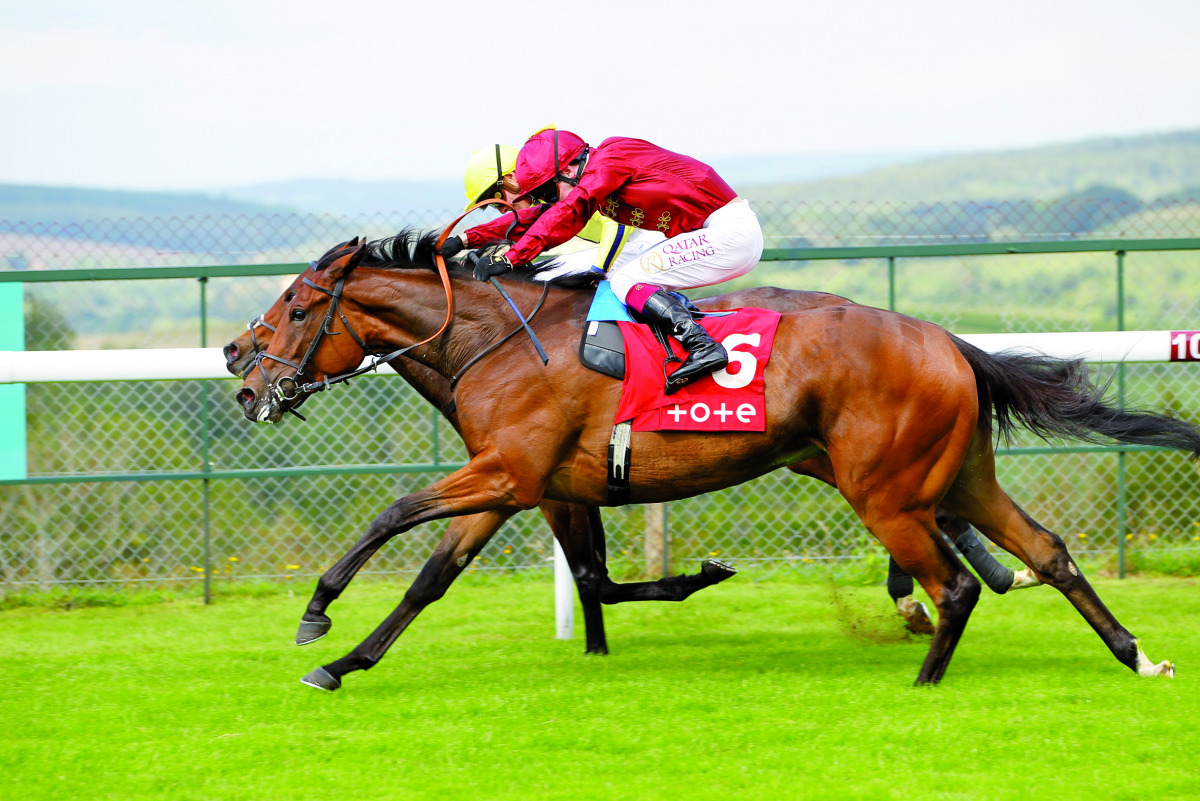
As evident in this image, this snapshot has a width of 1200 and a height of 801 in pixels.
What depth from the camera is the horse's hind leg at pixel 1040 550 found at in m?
4.25

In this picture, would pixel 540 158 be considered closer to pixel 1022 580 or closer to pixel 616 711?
pixel 616 711

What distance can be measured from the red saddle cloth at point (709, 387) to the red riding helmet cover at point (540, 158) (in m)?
0.71

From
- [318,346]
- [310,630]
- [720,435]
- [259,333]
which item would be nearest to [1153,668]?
[720,435]

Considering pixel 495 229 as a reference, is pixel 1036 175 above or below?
above

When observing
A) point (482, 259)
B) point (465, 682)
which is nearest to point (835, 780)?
point (465, 682)

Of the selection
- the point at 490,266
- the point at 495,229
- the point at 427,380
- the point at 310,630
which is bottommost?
the point at 310,630

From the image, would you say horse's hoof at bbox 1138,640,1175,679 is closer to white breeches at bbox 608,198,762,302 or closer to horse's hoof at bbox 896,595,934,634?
horse's hoof at bbox 896,595,934,634

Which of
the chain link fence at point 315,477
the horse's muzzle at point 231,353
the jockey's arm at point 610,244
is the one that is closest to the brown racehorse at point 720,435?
the horse's muzzle at point 231,353

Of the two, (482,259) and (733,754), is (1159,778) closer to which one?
(733,754)

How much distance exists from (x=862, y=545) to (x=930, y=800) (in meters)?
3.95

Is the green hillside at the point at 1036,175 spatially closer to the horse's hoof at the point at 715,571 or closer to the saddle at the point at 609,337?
the horse's hoof at the point at 715,571

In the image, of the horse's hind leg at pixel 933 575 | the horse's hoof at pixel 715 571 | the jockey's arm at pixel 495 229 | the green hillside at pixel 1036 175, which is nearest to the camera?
the horse's hind leg at pixel 933 575

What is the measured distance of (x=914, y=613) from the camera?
508 cm

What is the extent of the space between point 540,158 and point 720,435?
1276 mm
